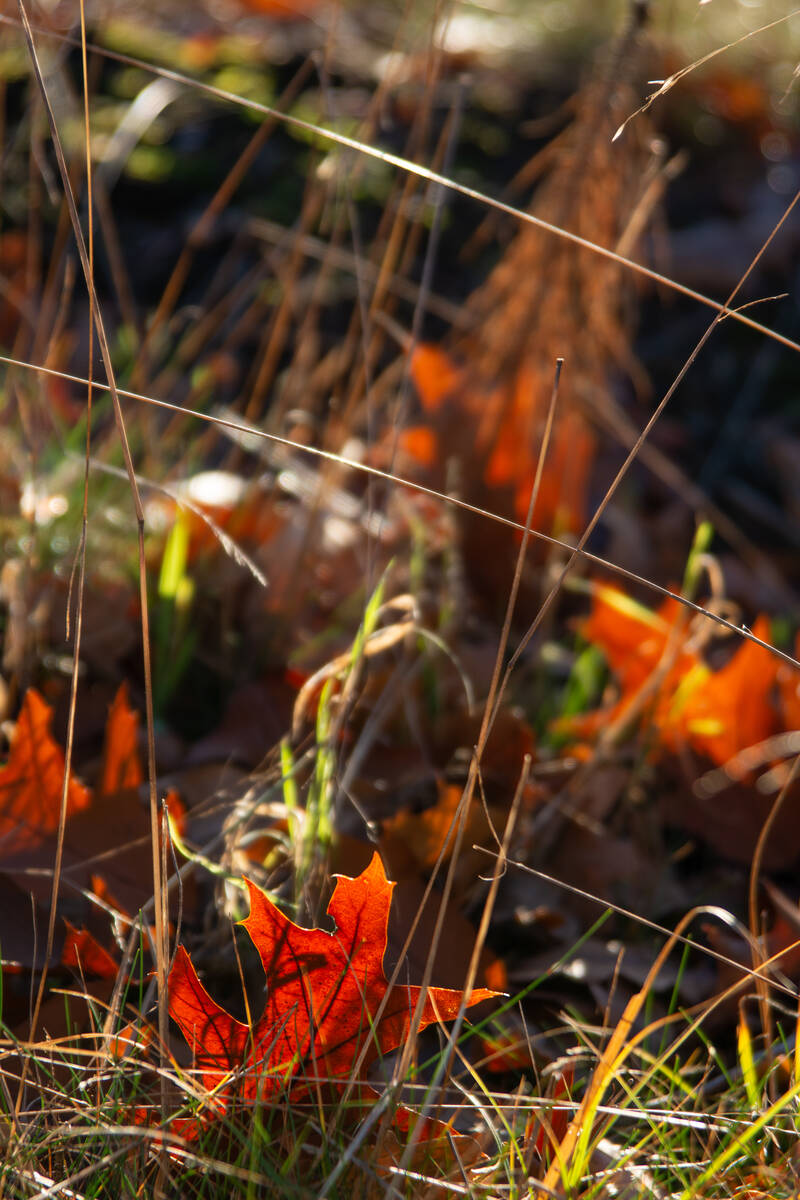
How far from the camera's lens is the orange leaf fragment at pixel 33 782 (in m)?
0.90

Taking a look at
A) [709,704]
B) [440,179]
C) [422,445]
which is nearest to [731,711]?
[709,704]

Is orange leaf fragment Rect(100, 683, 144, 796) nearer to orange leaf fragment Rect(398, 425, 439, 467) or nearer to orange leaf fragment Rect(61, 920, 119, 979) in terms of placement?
orange leaf fragment Rect(61, 920, 119, 979)

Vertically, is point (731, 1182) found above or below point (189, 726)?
above

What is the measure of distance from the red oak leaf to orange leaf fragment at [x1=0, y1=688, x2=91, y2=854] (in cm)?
26

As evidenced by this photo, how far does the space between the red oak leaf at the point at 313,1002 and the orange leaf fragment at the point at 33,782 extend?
10.1 inches

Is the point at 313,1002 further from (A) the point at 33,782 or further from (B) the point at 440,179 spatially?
(B) the point at 440,179

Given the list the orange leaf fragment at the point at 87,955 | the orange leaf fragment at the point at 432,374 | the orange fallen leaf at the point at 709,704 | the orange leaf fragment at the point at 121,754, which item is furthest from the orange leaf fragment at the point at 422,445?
the orange leaf fragment at the point at 87,955

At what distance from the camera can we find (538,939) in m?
1.01

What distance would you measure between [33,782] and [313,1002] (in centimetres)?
34

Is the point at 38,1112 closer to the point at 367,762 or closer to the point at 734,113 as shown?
the point at 367,762

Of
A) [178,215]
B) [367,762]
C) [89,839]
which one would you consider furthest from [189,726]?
[178,215]

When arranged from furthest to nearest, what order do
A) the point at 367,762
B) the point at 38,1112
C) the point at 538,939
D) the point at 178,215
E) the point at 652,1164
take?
the point at 178,215
the point at 367,762
the point at 538,939
the point at 652,1164
the point at 38,1112

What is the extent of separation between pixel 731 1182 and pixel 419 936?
11.5 inches

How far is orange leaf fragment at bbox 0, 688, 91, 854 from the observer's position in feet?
2.96
